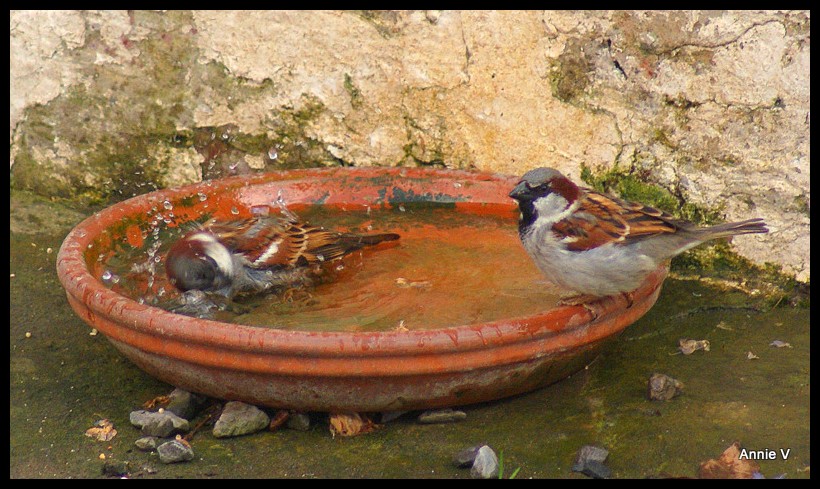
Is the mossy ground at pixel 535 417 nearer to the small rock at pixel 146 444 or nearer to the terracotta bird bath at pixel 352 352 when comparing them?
the small rock at pixel 146 444

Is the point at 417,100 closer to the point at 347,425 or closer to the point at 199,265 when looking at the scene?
the point at 199,265

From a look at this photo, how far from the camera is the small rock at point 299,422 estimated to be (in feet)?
11.8

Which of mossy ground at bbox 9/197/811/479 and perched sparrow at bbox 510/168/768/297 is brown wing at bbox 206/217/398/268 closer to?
mossy ground at bbox 9/197/811/479

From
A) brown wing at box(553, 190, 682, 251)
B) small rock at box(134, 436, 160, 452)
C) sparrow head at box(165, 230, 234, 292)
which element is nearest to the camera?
small rock at box(134, 436, 160, 452)

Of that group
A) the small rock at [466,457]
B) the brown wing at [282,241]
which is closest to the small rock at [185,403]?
the brown wing at [282,241]

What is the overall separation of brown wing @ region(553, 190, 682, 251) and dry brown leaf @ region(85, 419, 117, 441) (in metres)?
1.90

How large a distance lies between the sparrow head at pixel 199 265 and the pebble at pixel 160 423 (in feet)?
2.13

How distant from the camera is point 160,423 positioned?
3535mm

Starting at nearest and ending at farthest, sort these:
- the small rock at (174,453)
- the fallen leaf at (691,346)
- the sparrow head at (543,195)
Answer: the small rock at (174,453) → the sparrow head at (543,195) → the fallen leaf at (691,346)

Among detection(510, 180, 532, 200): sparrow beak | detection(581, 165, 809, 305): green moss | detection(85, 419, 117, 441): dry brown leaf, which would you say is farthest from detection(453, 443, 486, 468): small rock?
detection(581, 165, 809, 305): green moss

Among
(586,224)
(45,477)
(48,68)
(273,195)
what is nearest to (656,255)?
(586,224)

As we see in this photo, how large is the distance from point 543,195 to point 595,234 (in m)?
0.27

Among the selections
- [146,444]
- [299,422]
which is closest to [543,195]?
[299,422]

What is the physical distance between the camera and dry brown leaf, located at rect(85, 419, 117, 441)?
11.7 feet
